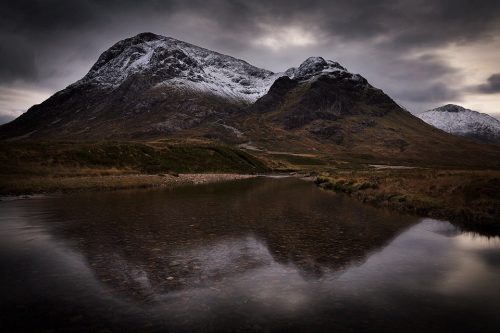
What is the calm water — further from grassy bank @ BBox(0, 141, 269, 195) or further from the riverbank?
grassy bank @ BBox(0, 141, 269, 195)

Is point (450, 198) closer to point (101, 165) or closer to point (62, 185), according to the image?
point (62, 185)

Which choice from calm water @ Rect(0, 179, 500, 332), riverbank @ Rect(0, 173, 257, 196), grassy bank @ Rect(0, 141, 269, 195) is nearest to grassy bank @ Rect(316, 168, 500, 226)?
calm water @ Rect(0, 179, 500, 332)

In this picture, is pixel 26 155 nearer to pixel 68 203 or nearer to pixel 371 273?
pixel 68 203

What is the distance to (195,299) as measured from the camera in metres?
11.5

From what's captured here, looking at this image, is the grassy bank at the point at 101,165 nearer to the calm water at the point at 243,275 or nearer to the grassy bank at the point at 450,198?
the calm water at the point at 243,275

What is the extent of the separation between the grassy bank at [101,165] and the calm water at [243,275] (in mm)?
22277

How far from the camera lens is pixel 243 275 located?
562 inches

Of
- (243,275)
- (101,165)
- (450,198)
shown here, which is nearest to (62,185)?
(101,165)

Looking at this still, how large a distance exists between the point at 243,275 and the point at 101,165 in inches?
2505

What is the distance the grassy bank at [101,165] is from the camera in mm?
48256

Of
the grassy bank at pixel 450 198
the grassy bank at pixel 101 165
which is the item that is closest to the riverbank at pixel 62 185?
the grassy bank at pixel 101 165

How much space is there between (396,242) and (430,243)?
5.74ft

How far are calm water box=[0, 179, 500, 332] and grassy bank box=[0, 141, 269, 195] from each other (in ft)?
73.1

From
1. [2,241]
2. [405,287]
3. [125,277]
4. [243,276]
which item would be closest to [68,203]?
[2,241]
